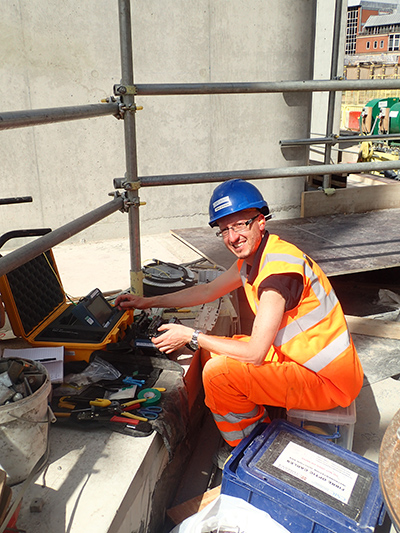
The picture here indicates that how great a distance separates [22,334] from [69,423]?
53 centimetres

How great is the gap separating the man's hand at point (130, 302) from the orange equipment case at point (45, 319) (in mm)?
54

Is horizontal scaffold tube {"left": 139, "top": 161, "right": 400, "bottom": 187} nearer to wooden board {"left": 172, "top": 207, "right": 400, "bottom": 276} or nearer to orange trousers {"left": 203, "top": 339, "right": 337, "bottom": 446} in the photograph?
wooden board {"left": 172, "top": 207, "right": 400, "bottom": 276}

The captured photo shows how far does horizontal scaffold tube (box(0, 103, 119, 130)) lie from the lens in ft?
4.66

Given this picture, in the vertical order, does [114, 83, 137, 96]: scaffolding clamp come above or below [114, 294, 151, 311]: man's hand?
above

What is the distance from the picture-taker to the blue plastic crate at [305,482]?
64.1 inches

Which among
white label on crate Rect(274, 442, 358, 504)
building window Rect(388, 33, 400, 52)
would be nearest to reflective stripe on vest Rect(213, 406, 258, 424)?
white label on crate Rect(274, 442, 358, 504)

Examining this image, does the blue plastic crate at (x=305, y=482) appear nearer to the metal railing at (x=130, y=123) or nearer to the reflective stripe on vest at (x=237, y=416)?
the reflective stripe on vest at (x=237, y=416)

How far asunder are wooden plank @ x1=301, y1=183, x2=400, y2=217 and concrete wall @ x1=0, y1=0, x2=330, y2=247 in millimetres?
441

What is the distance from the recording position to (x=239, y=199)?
2.04 metres

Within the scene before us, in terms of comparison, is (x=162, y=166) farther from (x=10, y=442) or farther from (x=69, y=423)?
(x=10, y=442)

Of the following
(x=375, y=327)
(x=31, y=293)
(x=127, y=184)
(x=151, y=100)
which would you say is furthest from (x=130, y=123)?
(x=375, y=327)

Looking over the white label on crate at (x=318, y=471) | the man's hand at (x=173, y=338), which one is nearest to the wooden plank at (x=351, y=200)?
the man's hand at (x=173, y=338)

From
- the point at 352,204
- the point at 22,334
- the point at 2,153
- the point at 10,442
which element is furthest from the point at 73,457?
the point at 352,204

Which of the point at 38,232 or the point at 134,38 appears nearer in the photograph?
the point at 38,232
